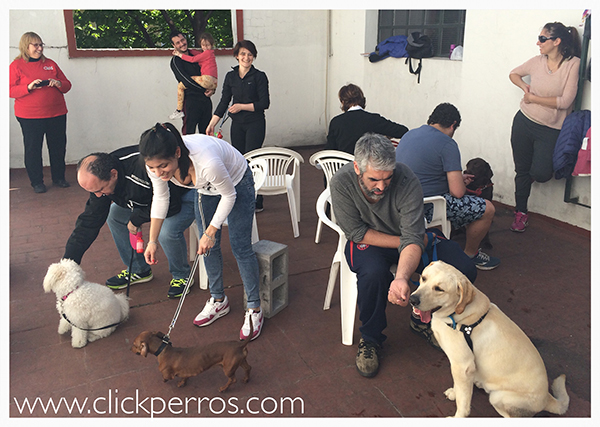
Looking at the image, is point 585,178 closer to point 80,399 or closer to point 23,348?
point 80,399

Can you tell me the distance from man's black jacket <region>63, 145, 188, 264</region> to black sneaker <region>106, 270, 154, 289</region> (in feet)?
2.12

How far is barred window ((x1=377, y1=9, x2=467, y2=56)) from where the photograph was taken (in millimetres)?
6262

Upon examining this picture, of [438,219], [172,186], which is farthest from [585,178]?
[172,186]

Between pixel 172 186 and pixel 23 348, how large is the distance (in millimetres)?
1376

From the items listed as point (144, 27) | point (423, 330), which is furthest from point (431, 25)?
point (423, 330)

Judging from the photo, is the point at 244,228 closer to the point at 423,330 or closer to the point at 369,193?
the point at 369,193

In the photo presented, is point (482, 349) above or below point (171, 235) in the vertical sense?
below

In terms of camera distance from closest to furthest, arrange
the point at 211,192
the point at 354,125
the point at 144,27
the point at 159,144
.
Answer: the point at 159,144
the point at 211,192
the point at 354,125
the point at 144,27

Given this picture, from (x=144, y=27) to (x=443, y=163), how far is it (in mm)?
6141

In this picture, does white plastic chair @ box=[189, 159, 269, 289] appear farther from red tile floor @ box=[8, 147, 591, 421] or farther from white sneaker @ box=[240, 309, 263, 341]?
white sneaker @ box=[240, 309, 263, 341]

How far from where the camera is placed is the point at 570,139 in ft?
14.2

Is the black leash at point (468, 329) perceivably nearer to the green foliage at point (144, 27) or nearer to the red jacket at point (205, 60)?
the red jacket at point (205, 60)

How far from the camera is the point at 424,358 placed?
2.87 metres

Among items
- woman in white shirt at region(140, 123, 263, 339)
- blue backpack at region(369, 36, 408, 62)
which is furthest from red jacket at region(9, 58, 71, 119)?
blue backpack at region(369, 36, 408, 62)
